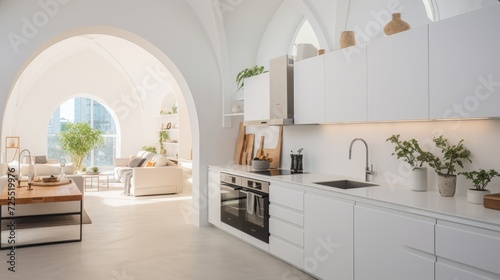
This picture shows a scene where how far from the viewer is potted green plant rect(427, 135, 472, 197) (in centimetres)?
285

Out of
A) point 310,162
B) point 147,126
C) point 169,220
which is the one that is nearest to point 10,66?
point 169,220

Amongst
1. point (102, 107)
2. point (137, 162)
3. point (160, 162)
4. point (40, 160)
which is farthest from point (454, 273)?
point (102, 107)

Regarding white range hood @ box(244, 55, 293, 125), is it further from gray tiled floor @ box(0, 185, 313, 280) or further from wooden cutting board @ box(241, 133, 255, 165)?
gray tiled floor @ box(0, 185, 313, 280)

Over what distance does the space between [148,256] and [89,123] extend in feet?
32.5

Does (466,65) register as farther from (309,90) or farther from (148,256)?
(148,256)

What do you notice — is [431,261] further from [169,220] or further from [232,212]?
[169,220]

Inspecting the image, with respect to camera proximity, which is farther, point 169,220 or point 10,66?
point 169,220

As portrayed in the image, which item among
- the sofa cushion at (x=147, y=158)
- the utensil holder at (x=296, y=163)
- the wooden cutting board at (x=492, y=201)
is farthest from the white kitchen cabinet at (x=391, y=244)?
the sofa cushion at (x=147, y=158)

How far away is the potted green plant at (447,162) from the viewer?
285 cm

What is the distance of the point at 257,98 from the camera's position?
16.3 ft

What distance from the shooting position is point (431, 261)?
2.43 m

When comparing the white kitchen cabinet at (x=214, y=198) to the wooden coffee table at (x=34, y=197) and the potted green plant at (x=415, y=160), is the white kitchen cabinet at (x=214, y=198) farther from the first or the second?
the potted green plant at (x=415, y=160)

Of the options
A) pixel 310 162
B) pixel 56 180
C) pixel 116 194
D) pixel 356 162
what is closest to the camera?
pixel 356 162

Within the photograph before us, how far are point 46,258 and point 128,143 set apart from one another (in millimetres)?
8541
